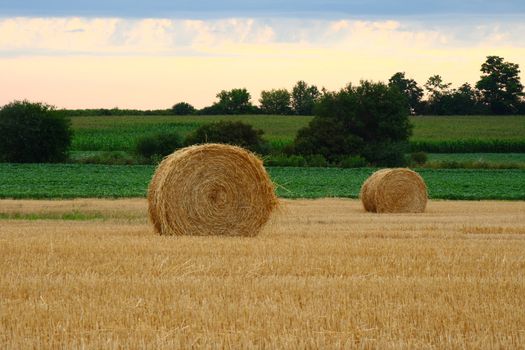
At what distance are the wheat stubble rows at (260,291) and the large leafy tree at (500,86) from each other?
84904mm

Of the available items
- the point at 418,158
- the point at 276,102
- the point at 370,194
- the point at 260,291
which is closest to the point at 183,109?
the point at 276,102

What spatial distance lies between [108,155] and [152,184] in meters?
34.1

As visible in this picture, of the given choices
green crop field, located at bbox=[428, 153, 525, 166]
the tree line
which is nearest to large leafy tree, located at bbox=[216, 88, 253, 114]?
the tree line

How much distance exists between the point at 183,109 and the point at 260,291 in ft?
301

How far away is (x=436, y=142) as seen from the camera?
69.1 metres

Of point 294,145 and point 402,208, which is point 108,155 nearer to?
point 294,145

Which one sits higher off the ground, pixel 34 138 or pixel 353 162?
pixel 34 138

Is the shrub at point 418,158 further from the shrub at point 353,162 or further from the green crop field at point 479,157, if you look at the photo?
the green crop field at point 479,157

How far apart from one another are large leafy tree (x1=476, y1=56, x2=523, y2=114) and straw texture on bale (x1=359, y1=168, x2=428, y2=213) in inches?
2959

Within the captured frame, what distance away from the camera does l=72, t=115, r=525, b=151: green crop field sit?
219ft

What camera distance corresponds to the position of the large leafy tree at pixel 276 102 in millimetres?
107250

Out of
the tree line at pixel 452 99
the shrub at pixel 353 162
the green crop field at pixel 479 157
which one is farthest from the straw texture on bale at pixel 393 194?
the tree line at pixel 452 99

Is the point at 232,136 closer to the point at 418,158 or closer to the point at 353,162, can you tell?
the point at 353,162

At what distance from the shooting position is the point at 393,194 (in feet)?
82.6
